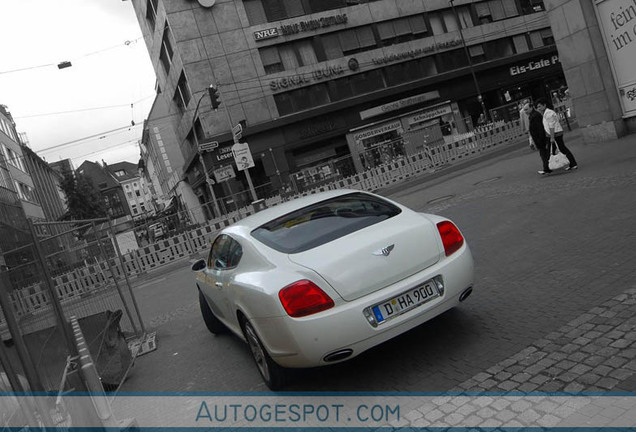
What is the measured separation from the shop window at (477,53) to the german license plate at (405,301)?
40.3 metres

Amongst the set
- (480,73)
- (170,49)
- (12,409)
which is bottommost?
(12,409)

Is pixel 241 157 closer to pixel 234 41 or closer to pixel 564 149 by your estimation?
pixel 564 149

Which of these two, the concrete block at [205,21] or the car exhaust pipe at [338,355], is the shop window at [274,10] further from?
the car exhaust pipe at [338,355]

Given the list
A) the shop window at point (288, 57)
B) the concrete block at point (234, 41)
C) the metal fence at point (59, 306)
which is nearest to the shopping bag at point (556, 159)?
the metal fence at point (59, 306)

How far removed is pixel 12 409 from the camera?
9.87 feet

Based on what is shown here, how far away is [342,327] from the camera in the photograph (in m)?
3.81

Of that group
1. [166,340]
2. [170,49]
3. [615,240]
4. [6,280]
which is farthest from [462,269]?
[170,49]

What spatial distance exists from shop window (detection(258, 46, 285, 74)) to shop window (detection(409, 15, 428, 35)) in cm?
1075

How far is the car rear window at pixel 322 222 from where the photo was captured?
4449mm

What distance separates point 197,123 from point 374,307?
33866mm

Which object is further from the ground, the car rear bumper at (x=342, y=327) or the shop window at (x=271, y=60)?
the shop window at (x=271, y=60)

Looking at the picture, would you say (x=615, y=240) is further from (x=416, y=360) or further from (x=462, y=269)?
(x=416, y=360)

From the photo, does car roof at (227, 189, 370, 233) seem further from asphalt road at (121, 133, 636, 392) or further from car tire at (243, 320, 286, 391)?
asphalt road at (121, 133, 636, 392)

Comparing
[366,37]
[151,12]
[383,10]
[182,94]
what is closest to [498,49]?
[383,10]
